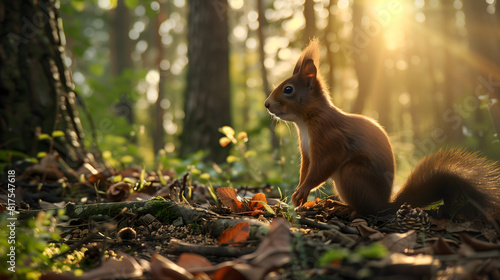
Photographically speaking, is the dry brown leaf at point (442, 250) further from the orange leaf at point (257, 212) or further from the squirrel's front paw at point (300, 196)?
the squirrel's front paw at point (300, 196)

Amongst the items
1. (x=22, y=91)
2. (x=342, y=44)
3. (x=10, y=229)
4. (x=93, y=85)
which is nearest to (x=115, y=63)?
(x=93, y=85)

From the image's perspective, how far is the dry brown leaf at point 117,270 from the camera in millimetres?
1306

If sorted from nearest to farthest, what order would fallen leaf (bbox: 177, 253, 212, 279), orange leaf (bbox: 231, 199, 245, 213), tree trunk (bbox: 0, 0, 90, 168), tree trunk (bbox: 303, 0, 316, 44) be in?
fallen leaf (bbox: 177, 253, 212, 279) → orange leaf (bbox: 231, 199, 245, 213) → tree trunk (bbox: 0, 0, 90, 168) → tree trunk (bbox: 303, 0, 316, 44)

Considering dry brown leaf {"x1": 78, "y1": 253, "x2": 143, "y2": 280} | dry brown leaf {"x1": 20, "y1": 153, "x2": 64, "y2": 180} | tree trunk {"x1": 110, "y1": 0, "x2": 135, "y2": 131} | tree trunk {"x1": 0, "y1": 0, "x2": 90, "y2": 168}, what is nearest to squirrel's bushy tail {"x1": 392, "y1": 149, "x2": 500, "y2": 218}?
dry brown leaf {"x1": 78, "y1": 253, "x2": 143, "y2": 280}

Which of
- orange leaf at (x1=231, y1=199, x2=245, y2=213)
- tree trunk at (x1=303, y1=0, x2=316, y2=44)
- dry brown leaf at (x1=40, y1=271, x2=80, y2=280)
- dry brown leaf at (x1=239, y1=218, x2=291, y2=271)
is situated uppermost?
tree trunk at (x1=303, y1=0, x2=316, y2=44)

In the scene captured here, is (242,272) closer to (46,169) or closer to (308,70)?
(308,70)

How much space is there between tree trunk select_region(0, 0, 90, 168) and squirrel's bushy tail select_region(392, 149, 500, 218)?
2.69 meters

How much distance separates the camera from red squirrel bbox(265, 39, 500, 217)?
2.14 meters

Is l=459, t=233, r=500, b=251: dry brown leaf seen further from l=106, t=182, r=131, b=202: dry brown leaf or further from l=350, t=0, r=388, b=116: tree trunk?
l=350, t=0, r=388, b=116: tree trunk

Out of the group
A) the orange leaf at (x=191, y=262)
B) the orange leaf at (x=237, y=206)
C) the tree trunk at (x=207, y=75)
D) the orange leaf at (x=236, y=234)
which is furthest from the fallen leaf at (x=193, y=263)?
the tree trunk at (x=207, y=75)

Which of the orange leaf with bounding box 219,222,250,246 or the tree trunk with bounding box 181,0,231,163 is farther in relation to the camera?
the tree trunk with bounding box 181,0,231,163

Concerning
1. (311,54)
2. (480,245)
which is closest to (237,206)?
(480,245)

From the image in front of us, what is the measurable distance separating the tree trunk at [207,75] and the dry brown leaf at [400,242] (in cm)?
490

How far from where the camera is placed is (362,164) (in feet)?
8.01
